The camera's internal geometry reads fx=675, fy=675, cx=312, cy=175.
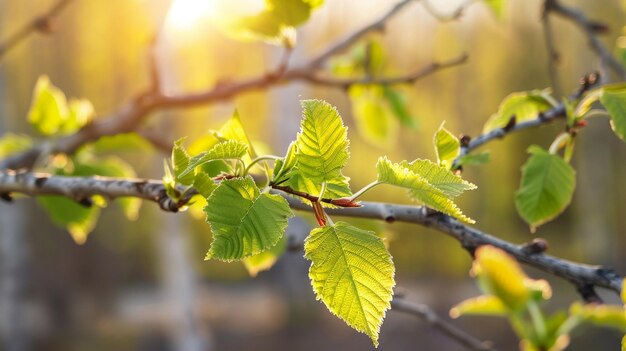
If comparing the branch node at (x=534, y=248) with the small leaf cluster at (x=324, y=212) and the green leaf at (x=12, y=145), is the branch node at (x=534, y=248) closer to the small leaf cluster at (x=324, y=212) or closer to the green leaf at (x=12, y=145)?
the small leaf cluster at (x=324, y=212)

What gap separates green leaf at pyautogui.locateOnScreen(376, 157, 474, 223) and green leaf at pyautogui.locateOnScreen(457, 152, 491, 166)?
0.54 feet

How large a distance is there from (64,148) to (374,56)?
636 mm

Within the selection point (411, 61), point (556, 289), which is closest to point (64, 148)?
point (556, 289)

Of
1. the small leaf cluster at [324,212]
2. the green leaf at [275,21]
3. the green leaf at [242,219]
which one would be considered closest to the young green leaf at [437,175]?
the small leaf cluster at [324,212]

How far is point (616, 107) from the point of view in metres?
0.64

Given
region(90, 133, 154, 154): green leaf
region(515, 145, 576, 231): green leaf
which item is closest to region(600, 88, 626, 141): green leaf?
region(515, 145, 576, 231): green leaf

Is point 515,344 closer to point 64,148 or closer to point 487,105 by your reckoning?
point 487,105

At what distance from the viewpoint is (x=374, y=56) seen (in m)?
1.38

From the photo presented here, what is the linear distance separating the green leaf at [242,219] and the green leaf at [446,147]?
177mm

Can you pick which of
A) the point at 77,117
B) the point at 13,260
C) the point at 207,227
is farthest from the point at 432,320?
the point at 207,227

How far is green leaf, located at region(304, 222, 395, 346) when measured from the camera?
1.67ft

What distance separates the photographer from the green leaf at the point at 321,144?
0.51 metres

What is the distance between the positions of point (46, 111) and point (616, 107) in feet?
2.89

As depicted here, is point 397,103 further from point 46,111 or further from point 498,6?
point 46,111
